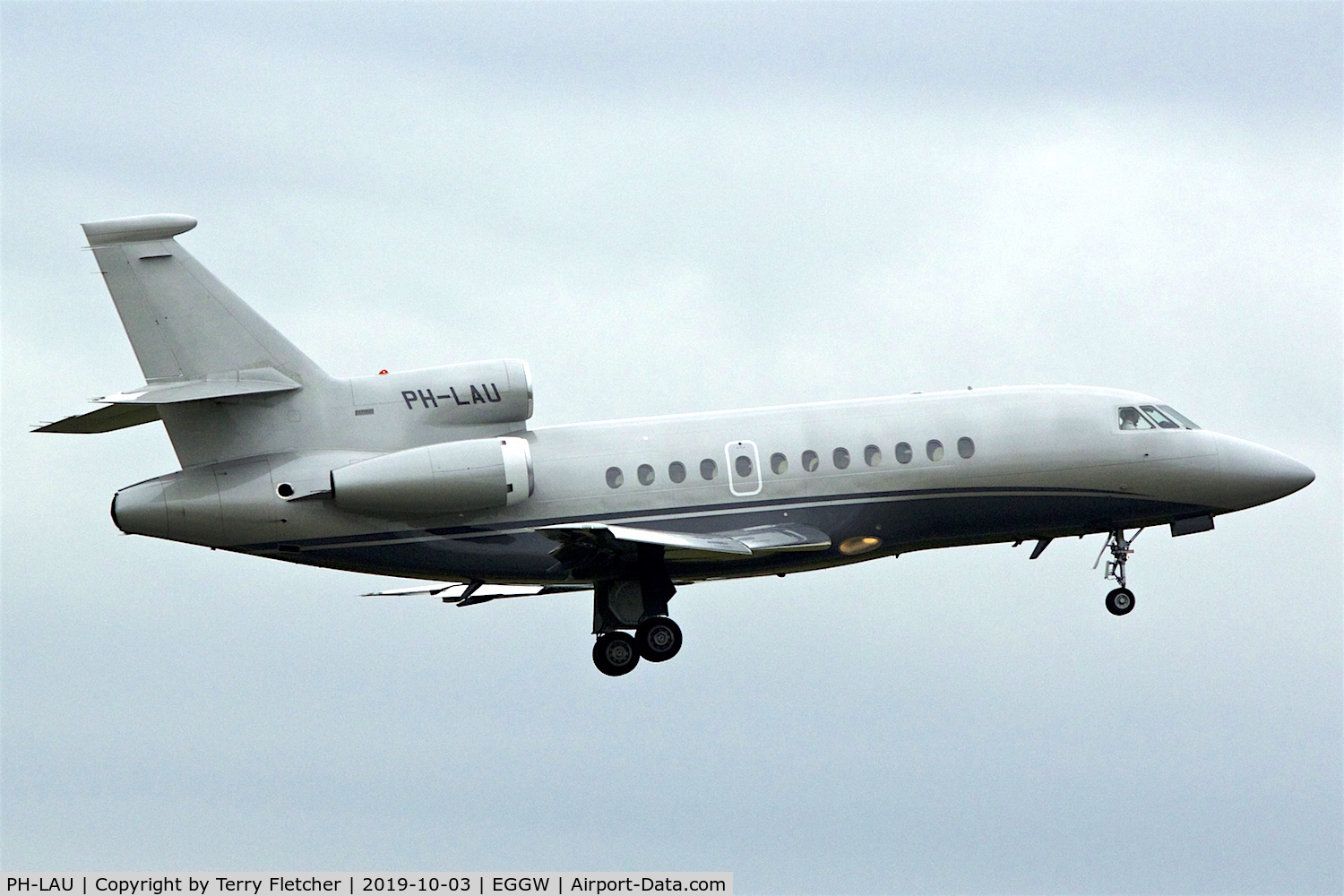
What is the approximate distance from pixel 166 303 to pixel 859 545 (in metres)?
12.4

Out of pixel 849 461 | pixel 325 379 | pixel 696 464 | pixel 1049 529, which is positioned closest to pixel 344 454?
pixel 325 379

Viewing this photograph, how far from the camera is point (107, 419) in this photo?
105 ft

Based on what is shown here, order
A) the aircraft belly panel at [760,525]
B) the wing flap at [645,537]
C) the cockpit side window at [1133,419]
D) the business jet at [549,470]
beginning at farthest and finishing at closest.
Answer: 1. the cockpit side window at [1133,419]
2. the aircraft belly panel at [760,525]
3. the business jet at [549,470]
4. the wing flap at [645,537]

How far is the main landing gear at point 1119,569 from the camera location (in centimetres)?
3428

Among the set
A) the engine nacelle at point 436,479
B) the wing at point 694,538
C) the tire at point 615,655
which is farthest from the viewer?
the tire at point 615,655

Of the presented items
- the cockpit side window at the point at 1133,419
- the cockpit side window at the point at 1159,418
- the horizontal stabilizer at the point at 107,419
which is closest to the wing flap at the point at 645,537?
the horizontal stabilizer at the point at 107,419

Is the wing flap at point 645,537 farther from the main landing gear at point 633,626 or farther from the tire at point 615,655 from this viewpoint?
the tire at point 615,655

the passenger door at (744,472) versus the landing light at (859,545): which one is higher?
the passenger door at (744,472)

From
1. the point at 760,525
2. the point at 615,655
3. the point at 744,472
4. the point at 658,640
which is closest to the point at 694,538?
the point at 760,525

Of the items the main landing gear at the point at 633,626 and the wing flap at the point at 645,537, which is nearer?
the wing flap at the point at 645,537

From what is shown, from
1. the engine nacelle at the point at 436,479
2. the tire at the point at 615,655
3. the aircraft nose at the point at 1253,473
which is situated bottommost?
the tire at the point at 615,655

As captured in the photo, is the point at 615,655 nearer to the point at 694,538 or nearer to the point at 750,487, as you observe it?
the point at 694,538

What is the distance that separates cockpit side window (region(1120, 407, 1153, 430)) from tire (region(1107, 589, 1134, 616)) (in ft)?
9.84

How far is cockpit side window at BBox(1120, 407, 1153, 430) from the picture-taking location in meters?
33.7
